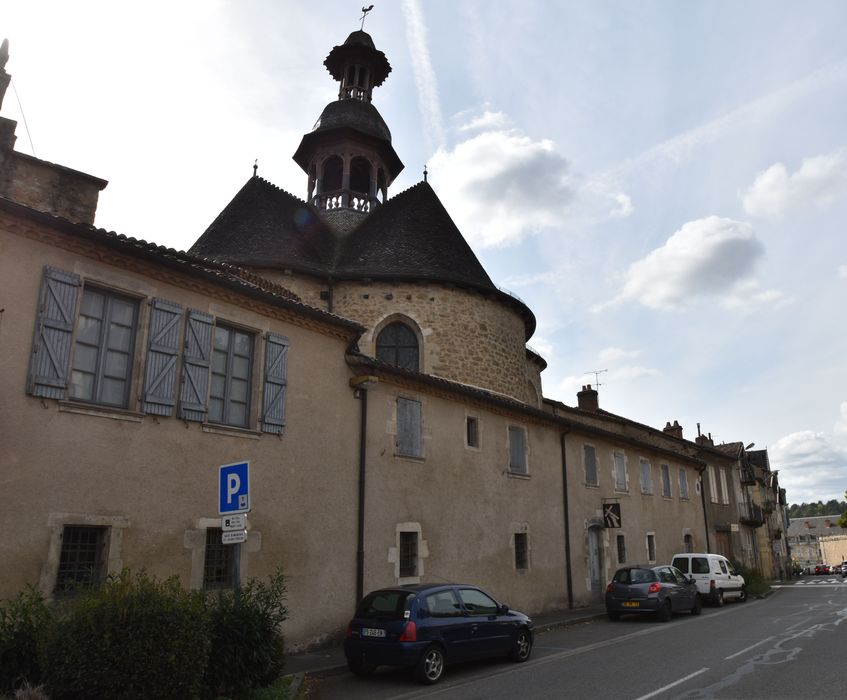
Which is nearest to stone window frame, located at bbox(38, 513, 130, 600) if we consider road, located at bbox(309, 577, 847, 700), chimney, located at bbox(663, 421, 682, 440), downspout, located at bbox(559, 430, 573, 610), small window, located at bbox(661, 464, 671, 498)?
road, located at bbox(309, 577, 847, 700)

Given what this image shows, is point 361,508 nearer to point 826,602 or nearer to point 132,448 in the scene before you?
point 132,448

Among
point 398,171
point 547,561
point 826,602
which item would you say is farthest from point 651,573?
point 398,171

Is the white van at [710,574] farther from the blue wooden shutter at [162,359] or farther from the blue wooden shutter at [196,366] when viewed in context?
the blue wooden shutter at [162,359]

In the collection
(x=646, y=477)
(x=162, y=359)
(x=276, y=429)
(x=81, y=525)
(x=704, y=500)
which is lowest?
(x=81, y=525)

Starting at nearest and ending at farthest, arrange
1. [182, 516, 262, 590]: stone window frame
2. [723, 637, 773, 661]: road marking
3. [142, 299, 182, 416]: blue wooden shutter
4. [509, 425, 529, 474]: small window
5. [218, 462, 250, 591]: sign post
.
Result: [218, 462, 250, 591]: sign post
[142, 299, 182, 416]: blue wooden shutter
[182, 516, 262, 590]: stone window frame
[723, 637, 773, 661]: road marking
[509, 425, 529, 474]: small window

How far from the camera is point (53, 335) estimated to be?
842 cm

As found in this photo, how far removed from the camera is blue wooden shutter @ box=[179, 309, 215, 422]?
9742mm

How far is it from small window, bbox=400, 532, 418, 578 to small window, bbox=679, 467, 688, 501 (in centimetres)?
1784

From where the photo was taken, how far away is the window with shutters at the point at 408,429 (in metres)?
13.4

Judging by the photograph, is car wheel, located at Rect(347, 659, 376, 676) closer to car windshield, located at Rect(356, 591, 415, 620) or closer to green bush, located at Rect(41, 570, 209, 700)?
car windshield, located at Rect(356, 591, 415, 620)

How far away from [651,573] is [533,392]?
11.3 meters

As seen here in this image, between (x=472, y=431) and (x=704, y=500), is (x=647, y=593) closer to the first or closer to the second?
(x=472, y=431)

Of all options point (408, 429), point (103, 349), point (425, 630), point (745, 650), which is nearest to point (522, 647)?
point (425, 630)

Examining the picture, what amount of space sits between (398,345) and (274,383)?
10.4m
